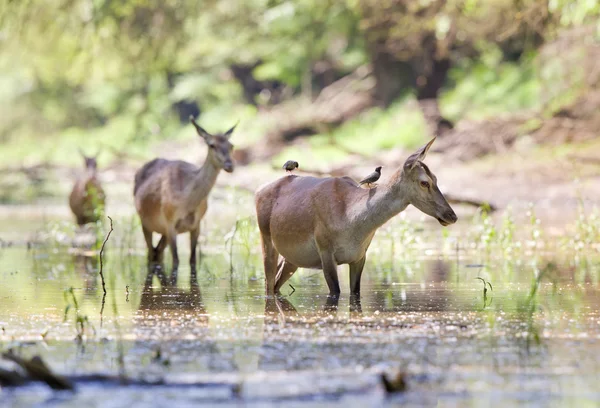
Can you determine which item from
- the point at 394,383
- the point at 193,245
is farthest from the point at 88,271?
the point at 394,383

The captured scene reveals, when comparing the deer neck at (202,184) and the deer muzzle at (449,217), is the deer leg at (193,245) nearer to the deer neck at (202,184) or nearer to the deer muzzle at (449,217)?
the deer neck at (202,184)

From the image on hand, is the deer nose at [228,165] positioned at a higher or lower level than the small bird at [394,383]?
higher

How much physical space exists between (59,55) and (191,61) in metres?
6.61

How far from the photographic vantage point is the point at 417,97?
33.2 meters

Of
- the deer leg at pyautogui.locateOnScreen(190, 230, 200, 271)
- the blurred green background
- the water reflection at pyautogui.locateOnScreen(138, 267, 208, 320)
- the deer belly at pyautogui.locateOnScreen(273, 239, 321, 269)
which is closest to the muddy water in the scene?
the water reflection at pyautogui.locateOnScreen(138, 267, 208, 320)

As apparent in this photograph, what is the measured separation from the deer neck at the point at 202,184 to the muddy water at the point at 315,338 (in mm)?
2252

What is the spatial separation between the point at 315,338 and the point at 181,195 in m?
7.31

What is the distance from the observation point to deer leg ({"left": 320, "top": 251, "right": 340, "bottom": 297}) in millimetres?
9969

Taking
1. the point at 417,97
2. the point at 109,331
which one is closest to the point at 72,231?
the point at 109,331

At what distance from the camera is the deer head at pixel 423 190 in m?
9.46

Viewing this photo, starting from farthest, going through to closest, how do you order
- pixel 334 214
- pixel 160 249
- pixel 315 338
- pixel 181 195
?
pixel 160 249 < pixel 181 195 < pixel 334 214 < pixel 315 338

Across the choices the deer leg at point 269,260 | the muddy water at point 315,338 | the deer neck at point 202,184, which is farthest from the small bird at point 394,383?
Result: the deer neck at point 202,184

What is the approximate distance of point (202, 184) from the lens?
48.6 ft

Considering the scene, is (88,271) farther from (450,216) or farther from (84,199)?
(84,199)
